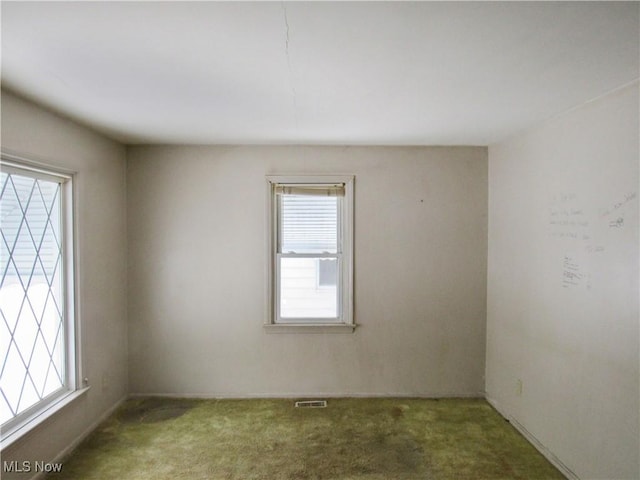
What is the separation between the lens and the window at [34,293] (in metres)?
2.13

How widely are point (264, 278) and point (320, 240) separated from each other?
678mm

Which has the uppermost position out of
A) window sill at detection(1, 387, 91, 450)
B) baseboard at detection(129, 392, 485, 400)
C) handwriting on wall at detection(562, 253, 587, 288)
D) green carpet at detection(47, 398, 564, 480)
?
handwriting on wall at detection(562, 253, 587, 288)

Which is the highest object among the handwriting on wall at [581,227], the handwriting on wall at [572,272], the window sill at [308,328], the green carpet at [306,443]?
the handwriting on wall at [581,227]

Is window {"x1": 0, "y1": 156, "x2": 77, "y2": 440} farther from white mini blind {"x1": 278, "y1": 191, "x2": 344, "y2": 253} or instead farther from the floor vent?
the floor vent

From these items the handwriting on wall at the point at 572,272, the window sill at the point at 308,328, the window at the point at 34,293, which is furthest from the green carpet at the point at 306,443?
the handwriting on wall at the point at 572,272

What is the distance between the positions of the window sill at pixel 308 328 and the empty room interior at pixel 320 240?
0.09 ft

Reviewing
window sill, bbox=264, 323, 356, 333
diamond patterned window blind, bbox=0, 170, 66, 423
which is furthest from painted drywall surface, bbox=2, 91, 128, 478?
window sill, bbox=264, 323, 356, 333

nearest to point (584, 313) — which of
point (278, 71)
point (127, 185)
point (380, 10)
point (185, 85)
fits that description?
point (380, 10)

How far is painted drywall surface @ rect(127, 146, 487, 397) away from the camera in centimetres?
344

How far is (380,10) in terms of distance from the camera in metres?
1.28

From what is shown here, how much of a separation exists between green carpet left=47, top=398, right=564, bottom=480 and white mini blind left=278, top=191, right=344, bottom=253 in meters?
1.52

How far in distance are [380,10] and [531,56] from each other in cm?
83

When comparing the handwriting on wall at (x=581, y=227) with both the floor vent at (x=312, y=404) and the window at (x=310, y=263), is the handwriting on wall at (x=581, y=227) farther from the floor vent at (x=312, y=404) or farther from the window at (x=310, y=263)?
the floor vent at (x=312, y=404)

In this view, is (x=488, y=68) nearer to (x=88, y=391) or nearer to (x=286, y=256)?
(x=286, y=256)
